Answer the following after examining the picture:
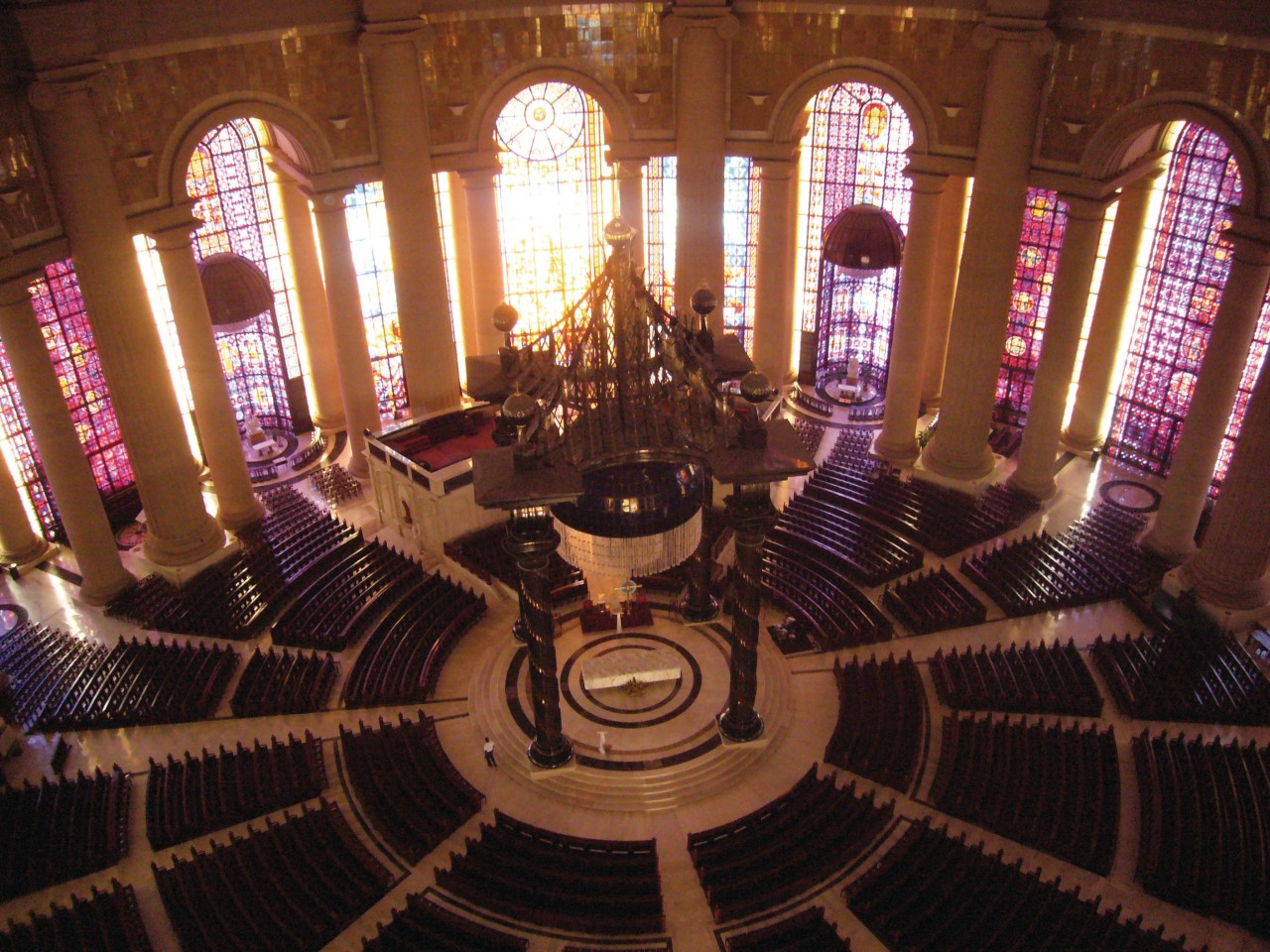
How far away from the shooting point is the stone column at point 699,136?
29625 mm

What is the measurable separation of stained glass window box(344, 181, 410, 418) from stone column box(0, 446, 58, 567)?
11.5 metres

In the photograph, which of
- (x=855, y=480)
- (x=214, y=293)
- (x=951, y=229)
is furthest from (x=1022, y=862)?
(x=214, y=293)

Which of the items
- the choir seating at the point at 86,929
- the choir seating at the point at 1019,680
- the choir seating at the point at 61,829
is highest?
the choir seating at the point at 1019,680

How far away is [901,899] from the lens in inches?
742

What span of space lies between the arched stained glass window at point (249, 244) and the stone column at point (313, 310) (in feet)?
3.05

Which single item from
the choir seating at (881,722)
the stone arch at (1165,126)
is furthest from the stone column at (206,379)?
the stone arch at (1165,126)

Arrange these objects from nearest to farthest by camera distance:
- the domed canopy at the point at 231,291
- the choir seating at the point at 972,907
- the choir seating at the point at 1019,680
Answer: the choir seating at the point at 972,907 < the choir seating at the point at 1019,680 < the domed canopy at the point at 231,291

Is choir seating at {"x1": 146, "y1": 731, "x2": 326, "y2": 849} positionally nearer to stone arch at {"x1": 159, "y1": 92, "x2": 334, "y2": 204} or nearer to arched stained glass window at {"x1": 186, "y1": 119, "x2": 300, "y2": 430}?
stone arch at {"x1": 159, "y1": 92, "x2": 334, "y2": 204}

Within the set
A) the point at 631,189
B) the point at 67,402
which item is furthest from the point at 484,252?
the point at 67,402

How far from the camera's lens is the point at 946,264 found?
34.4 meters

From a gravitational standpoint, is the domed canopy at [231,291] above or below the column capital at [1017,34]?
below

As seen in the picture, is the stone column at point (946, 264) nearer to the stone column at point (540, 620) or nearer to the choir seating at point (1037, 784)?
the choir seating at point (1037, 784)

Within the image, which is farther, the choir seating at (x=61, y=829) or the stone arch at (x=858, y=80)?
the stone arch at (x=858, y=80)

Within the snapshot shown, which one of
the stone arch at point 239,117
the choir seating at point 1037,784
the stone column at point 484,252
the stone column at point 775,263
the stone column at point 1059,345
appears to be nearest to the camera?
the choir seating at point 1037,784
